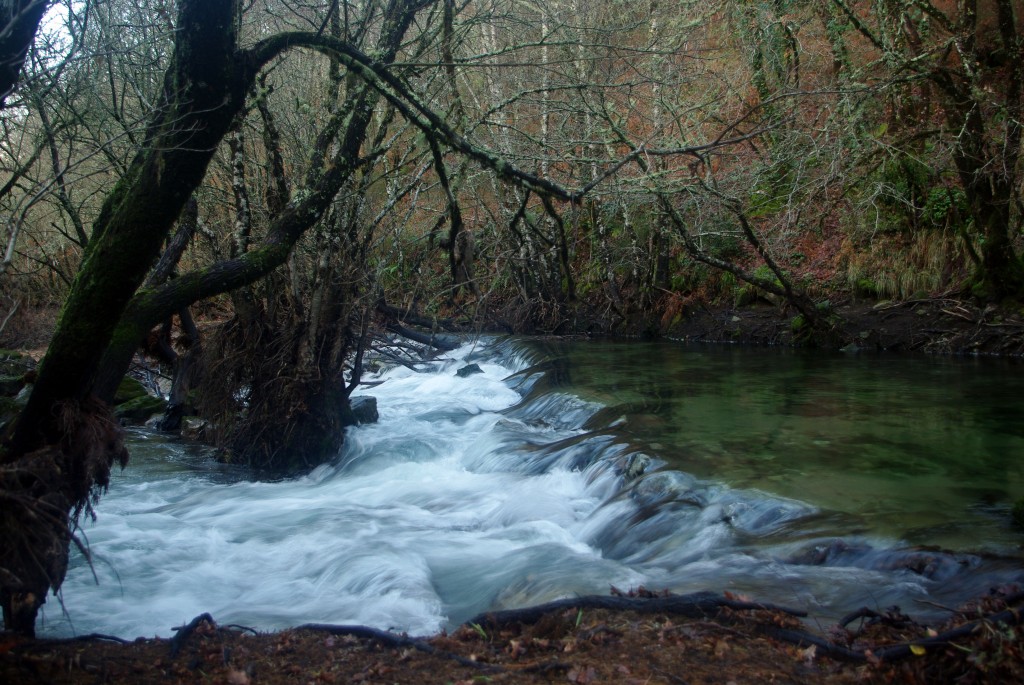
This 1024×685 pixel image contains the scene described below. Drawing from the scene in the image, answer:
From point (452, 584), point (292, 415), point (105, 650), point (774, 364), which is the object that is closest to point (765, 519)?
point (452, 584)

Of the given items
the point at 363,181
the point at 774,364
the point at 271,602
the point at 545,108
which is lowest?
the point at 271,602

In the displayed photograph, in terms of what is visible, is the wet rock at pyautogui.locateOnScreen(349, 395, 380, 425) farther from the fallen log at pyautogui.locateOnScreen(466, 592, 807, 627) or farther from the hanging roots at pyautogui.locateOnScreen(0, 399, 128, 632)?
the fallen log at pyautogui.locateOnScreen(466, 592, 807, 627)

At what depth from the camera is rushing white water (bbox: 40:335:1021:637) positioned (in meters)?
5.75

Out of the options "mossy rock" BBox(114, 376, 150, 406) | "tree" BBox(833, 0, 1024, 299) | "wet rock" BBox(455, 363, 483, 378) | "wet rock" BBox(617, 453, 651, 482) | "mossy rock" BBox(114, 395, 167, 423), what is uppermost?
→ "tree" BBox(833, 0, 1024, 299)

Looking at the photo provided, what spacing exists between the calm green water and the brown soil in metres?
2.13

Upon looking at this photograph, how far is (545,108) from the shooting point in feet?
41.9

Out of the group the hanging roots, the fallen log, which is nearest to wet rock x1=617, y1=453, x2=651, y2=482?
the fallen log

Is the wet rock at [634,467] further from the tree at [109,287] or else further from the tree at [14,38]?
the tree at [14,38]

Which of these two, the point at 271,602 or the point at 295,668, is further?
the point at 271,602

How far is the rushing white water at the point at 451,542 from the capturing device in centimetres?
575

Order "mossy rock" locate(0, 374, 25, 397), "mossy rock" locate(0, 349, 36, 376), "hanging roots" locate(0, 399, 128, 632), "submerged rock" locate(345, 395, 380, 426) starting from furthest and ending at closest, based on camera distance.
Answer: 1. "mossy rock" locate(0, 349, 36, 376)
2. "mossy rock" locate(0, 374, 25, 397)
3. "submerged rock" locate(345, 395, 380, 426)
4. "hanging roots" locate(0, 399, 128, 632)

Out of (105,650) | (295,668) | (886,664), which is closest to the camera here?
(886,664)

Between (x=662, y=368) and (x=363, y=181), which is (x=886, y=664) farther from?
(x=662, y=368)

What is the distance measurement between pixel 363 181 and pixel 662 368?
7.14 meters
